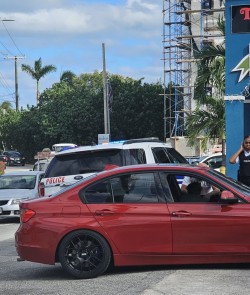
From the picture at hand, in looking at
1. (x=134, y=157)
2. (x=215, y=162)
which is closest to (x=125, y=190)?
(x=134, y=157)

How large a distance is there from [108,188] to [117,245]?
0.78 metres

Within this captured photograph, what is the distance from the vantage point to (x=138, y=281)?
25.3 feet

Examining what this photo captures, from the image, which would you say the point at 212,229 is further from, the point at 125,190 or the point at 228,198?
the point at 125,190

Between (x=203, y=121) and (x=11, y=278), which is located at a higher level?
(x=203, y=121)

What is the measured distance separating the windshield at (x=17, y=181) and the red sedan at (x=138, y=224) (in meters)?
10.2

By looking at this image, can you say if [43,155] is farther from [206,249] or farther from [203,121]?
[206,249]

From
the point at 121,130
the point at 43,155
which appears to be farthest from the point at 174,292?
the point at 121,130

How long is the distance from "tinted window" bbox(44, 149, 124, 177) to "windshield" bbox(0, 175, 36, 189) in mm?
6712

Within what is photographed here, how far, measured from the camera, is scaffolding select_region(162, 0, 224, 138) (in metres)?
47.9

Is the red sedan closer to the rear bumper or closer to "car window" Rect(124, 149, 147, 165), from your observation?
the rear bumper

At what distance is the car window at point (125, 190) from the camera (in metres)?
8.12

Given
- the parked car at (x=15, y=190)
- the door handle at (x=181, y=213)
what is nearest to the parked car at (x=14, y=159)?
the parked car at (x=15, y=190)

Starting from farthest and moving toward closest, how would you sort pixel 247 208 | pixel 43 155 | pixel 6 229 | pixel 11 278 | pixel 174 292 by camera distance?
pixel 43 155, pixel 6 229, pixel 11 278, pixel 247 208, pixel 174 292

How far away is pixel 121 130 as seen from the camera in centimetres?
5491
